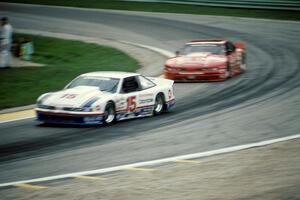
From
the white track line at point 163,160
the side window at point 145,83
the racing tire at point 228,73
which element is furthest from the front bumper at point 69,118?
the racing tire at point 228,73

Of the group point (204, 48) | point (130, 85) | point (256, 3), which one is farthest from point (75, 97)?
point (256, 3)

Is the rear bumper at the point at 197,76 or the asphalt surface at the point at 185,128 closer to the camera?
the asphalt surface at the point at 185,128

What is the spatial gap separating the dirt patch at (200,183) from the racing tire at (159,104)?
5.68 m

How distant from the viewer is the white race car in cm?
1702

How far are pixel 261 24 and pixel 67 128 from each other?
22.4 meters

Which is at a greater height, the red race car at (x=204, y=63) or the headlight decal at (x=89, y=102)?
the headlight decal at (x=89, y=102)

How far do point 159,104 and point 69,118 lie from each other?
3152mm

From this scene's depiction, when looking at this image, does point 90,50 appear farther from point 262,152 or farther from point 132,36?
point 262,152

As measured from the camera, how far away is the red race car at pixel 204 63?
24.3m

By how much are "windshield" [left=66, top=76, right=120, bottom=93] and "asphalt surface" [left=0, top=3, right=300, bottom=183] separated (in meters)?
0.93

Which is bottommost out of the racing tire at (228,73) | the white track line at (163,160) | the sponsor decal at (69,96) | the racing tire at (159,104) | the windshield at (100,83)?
the racing tire at (228,73)

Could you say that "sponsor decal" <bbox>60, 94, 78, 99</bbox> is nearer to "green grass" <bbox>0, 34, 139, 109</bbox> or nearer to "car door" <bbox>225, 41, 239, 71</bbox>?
"green grass" <bbox>0, 34, 139, 109</bbox>

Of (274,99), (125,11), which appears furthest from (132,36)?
(274,99)

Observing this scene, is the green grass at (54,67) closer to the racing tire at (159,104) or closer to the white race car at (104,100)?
the white race car at (104,100)
